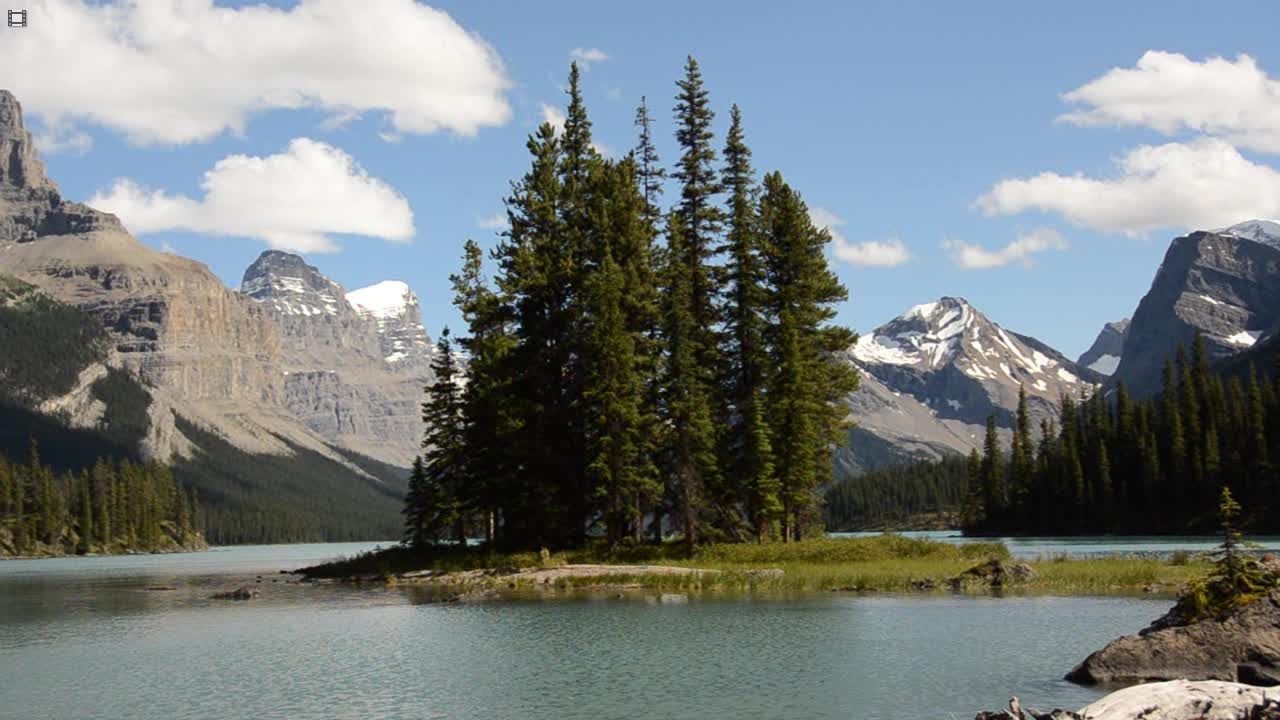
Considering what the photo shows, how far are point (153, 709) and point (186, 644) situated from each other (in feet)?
45.4

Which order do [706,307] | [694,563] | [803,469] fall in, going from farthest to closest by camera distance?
[706,307], [803,469], [694,563]

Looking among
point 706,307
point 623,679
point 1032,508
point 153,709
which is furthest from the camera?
point 1032,508

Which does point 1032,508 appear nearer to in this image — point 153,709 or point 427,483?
point 427,483

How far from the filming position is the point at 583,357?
2514 inches

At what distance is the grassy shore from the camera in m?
51.7

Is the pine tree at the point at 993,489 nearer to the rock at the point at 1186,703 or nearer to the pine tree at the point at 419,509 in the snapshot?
the pine tree at the point at 419,509

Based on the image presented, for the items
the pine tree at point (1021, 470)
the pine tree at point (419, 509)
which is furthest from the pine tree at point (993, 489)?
the pine tree at point (419, 509)

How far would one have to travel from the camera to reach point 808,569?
2250 inches

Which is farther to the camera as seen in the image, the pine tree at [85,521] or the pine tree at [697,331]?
the pine tree at [85,521]

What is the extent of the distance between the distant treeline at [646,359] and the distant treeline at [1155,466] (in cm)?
8567

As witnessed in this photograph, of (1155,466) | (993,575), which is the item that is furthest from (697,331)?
(1155,466)

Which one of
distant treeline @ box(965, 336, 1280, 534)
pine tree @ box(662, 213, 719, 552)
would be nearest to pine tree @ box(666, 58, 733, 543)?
pine tree @ box(662, 213, 719, 552)

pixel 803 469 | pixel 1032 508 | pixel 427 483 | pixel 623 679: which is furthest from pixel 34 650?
pixel 1032 508

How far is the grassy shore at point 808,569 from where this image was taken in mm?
51719
